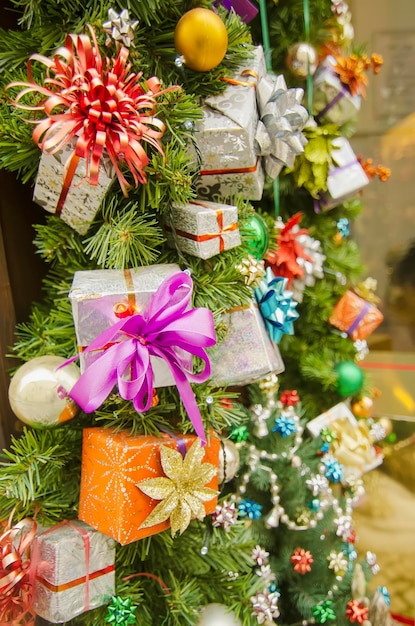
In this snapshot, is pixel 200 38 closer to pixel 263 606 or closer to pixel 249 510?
pixel 249 510

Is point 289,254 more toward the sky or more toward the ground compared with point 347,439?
more toward the sky

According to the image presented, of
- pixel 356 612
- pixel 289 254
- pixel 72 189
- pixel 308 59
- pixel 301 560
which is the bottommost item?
pixel 356 612

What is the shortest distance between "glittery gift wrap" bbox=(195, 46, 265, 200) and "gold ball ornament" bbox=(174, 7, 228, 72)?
0.06m

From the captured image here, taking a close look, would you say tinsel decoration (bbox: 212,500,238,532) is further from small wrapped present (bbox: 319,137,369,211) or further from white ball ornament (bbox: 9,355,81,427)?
small wrapped present (bbox: 319,137,369,211)

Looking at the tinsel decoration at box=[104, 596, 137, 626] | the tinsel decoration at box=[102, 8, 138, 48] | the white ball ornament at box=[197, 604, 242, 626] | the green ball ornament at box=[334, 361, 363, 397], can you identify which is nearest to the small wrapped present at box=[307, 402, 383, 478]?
the green ball ornament at box=[334, 361, 363, 397]

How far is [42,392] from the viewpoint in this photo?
65 cm

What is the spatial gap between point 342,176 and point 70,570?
0.82 metres

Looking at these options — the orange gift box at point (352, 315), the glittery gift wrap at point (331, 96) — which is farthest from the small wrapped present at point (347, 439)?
the glittery gift wrap at point (331, 96)

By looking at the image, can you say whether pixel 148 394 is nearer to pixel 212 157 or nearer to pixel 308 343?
pixel 212 157

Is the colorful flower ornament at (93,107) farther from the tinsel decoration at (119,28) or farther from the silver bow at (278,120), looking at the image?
the silver bow at (278,120)

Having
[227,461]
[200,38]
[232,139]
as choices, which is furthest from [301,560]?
[200,38]

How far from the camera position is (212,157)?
0.73 m

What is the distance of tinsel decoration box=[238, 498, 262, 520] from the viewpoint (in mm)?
878

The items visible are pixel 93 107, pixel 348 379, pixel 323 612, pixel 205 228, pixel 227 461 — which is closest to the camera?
pixel 93 107
